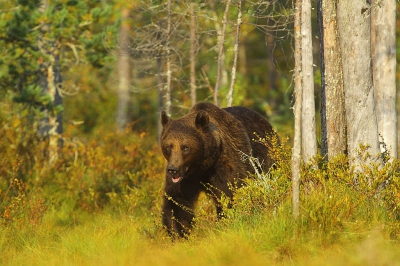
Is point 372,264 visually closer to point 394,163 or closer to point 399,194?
point 399,194

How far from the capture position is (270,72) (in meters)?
27.7

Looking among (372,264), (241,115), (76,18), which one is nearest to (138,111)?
(76,18)

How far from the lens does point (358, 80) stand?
7.34m

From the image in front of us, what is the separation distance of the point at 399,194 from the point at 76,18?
7.63 metres

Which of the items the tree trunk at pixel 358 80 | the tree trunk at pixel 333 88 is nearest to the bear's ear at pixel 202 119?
the tree trunk at pixel 333 88

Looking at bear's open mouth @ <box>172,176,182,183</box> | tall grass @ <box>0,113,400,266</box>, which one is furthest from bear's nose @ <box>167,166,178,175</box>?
tall grass @ <box>0,113,400,266</box>

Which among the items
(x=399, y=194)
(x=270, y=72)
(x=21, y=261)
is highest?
(x=270, y=72)

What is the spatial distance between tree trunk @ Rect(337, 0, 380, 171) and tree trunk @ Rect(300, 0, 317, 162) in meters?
0.50

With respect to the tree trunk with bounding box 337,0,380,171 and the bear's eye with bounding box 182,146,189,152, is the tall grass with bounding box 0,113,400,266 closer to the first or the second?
the tree trunk with bounding box 337,0,380,171

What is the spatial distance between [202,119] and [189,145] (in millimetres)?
362

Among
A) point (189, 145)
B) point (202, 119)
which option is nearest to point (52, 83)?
point (202, 119)

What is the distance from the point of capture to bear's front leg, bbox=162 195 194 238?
754 cm

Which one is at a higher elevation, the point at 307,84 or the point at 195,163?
the point at 307,84

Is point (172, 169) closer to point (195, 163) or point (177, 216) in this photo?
point (195, 163)
